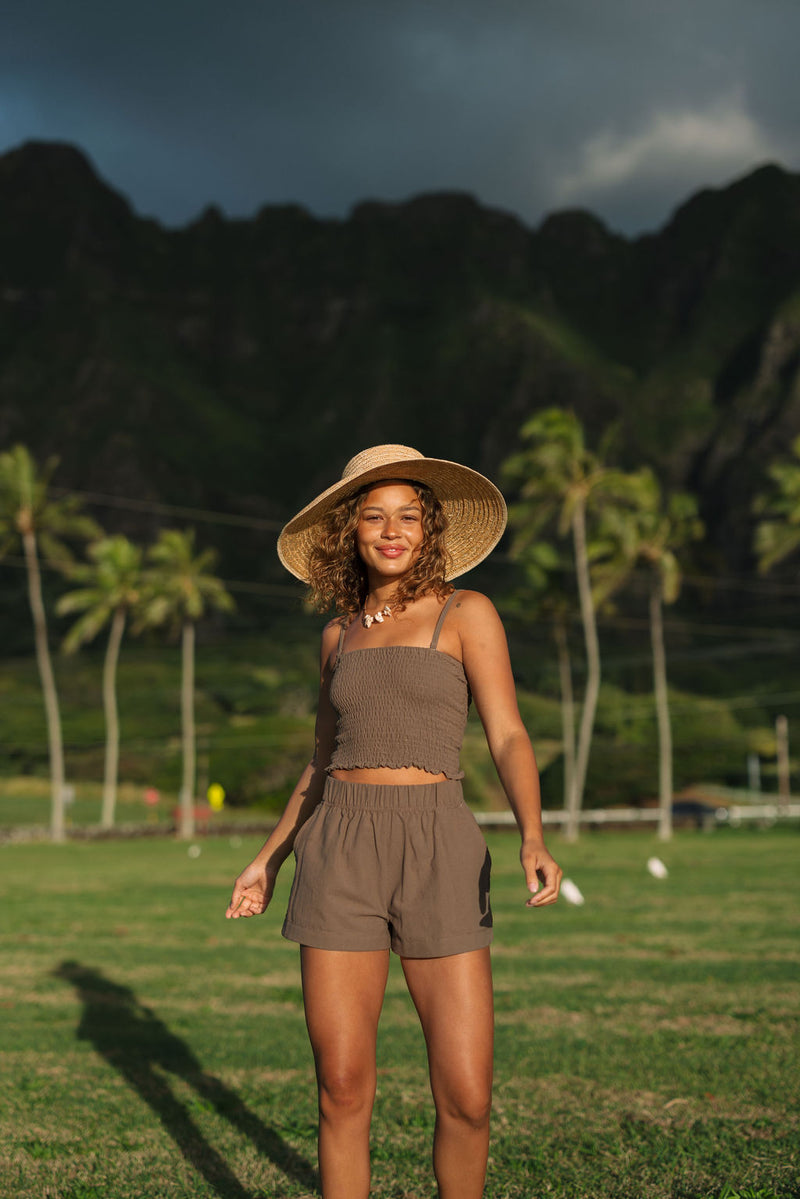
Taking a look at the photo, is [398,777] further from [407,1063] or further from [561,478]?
[561,478]

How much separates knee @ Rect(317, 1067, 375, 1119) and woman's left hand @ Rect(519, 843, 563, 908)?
2.38 ft

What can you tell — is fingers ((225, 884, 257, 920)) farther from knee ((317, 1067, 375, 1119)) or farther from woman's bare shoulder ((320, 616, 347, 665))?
woman's bare shoulder ((320, 616, 347, 665))

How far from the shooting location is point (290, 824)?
4074 millimetres

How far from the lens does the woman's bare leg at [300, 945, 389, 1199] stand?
357 centimetres

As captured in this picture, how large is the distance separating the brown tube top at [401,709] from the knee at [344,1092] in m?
0.90

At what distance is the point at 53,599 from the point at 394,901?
515 ft

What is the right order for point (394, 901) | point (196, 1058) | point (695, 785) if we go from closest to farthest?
point (394, 901) < point (196, 1058) < point (695, 785)

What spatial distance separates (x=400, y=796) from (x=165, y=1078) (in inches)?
173

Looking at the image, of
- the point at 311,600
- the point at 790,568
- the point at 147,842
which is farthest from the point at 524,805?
the point at 790,568

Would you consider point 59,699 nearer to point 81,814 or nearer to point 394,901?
point 81,814

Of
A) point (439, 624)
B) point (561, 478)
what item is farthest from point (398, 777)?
point (561, 478)

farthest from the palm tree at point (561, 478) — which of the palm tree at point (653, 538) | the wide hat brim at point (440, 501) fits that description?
the wide hat brim at point (440, 501)

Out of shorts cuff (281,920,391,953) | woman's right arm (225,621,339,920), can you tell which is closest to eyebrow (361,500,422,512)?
woman's right arm (225,621,339,920)

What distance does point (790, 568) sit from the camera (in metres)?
147
